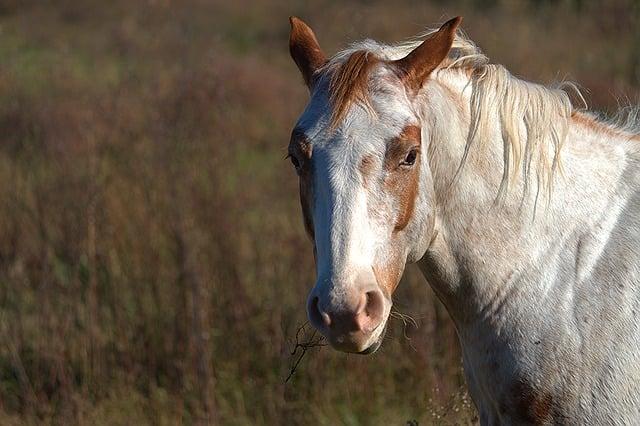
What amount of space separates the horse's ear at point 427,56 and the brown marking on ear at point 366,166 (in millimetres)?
284

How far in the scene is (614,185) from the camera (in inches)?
105

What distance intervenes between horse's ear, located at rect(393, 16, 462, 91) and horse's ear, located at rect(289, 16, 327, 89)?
0.28 meters

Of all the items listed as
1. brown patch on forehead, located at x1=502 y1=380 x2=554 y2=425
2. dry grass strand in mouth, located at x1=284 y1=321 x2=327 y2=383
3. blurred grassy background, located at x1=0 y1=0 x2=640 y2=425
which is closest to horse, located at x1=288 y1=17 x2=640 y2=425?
brown patch on forehead, located at x1=502 y1=380 x2=554 y2=425

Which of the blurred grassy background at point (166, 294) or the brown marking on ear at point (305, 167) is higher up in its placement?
the brown marking on ear at point (305, 167)

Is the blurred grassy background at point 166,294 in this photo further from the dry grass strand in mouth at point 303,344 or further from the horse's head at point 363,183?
the horse's head at point 363,183

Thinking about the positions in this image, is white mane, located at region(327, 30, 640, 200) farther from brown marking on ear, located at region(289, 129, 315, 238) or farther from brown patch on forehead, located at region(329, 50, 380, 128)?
brown marking on ear, located at region(289, 129, 315, 238)

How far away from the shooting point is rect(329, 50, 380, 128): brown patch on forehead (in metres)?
2.43

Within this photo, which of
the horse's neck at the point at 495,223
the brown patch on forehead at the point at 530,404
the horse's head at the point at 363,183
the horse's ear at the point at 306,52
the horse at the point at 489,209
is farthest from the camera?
the horse's ear at the point at 306,52

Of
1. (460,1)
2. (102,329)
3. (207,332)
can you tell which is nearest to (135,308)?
(102,329)

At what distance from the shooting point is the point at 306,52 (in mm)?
2734

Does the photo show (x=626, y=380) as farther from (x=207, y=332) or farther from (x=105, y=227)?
(x=105, y=227)

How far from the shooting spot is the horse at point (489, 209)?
2.39m

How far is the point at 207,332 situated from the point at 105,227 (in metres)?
1.03

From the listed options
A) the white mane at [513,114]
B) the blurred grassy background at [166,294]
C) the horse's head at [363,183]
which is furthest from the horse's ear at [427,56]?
the blurred grassy background at [166,294]
